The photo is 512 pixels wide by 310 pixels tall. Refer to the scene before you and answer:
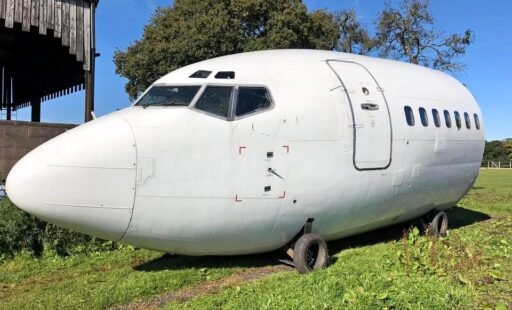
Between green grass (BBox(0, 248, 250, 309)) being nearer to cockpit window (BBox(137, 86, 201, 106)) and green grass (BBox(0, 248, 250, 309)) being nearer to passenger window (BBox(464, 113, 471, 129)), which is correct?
cockpit window (BBox(137, 86, 201, 106))

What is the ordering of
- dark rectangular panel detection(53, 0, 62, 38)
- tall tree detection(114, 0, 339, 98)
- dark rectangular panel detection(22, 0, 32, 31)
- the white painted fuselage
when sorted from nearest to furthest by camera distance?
the white painted fuselage → dark rectangular panel detection(22, 0, 32, 31) → dark rectangular panel detection(53, 0, 62, 38) → tall tree detection(114, 0, 339, 98)

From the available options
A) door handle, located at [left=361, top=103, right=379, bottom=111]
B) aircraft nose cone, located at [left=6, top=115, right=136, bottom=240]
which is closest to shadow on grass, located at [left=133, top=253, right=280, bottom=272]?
aircraft nose cone, located at [left=6, top=115, right=136, bottom=240]

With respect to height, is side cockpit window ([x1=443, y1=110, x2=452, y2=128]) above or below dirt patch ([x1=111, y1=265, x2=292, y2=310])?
above

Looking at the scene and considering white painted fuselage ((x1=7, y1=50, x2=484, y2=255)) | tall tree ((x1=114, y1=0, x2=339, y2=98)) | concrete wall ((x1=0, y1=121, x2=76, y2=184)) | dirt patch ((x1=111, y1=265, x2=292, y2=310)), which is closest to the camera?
white painted fuselage ((x1=7, y1=50, x2=484, y2=255))

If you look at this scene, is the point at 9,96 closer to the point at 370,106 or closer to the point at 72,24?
the point at 72,24

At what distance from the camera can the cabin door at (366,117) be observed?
8.38 metres

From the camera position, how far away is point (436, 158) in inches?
391

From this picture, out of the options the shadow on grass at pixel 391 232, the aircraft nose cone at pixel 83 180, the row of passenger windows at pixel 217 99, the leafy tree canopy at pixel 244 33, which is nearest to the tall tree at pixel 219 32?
the leafy tree canopy at pixel 244 33

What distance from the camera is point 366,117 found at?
8539 millimetres

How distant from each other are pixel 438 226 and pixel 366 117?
4212 millimetres

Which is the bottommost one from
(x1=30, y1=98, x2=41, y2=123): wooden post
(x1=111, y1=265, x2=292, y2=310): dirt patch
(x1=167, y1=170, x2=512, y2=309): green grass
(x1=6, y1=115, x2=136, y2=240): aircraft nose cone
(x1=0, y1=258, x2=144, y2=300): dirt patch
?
(x1=0, y1=258, x2=144, y2=300): dirt patch

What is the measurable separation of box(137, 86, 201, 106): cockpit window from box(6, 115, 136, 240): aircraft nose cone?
878mm

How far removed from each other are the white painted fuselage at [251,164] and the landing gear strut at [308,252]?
0.64ft

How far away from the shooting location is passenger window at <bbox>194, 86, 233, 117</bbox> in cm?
729
